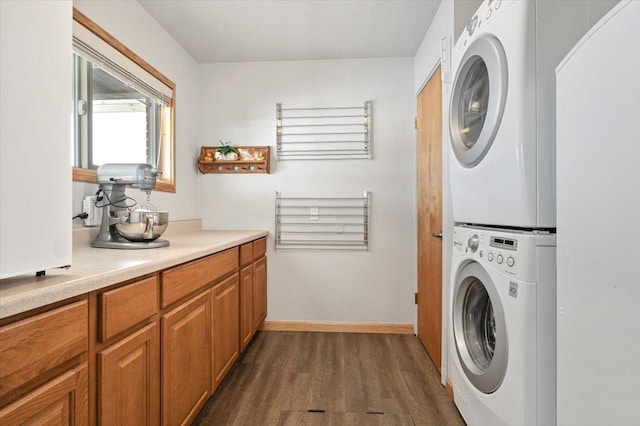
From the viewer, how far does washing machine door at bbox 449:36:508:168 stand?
1.16 meters

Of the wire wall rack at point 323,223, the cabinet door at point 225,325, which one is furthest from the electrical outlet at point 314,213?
the cabinet door at point 225,325

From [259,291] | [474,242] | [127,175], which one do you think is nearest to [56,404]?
[127,175]

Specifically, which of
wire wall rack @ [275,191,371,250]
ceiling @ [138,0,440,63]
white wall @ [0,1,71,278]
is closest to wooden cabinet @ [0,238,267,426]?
white wall @ [0,1,71,278]

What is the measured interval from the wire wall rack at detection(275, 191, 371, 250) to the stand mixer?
4.72ft

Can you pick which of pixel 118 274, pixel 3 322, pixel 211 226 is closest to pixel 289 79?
pixel 211 226

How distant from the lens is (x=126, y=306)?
1.08 m

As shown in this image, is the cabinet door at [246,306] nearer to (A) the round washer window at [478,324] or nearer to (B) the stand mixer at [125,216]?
(B) the stand mixer at [125,216]

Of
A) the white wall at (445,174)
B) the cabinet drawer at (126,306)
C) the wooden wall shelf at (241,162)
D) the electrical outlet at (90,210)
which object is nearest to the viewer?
the cabinet drawer at (126,306)

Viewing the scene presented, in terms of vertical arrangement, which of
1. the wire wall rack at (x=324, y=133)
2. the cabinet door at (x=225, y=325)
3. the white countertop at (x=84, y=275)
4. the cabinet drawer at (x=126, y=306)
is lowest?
the cabinet door at (x=225, y=325)

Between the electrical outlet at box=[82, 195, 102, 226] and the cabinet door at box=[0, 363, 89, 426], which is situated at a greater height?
the electrical outlet at box=[82, 195, 102, 226]

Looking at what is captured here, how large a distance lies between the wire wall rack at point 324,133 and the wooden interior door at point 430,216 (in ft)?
1.57

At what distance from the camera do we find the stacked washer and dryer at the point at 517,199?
40.1 inches

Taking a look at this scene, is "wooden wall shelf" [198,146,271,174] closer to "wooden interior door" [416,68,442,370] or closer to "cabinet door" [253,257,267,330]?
"cabinet door" [253,257,267,330]

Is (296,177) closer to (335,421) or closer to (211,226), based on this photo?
(211,226)
